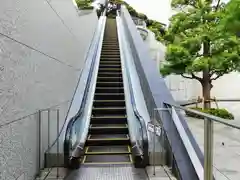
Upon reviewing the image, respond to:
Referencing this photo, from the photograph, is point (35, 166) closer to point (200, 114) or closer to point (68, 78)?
point (200, 114)

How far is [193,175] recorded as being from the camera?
3.05 meters

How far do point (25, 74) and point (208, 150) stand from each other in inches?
68.9

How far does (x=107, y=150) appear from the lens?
14.6 ft

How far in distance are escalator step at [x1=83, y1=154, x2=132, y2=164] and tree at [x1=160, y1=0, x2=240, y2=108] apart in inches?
282

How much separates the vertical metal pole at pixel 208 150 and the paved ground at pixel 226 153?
0.04 m

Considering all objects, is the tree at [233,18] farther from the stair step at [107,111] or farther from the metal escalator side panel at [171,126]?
the stair step at [107,111]

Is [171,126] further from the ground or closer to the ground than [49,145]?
further from the ground

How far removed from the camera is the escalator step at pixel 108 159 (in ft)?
13.2

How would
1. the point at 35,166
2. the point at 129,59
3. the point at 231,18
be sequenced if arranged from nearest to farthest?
the point at 35,166, the point at 231,18, the point at 129,59

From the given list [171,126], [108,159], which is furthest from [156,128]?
[108,159]

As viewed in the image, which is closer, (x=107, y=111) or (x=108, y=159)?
(x=108, y=159)

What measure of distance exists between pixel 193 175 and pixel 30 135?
1612 mm

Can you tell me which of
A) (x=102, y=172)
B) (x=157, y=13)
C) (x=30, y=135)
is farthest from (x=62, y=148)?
(x=157, y=13)

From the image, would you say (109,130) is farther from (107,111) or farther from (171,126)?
(171,126)
